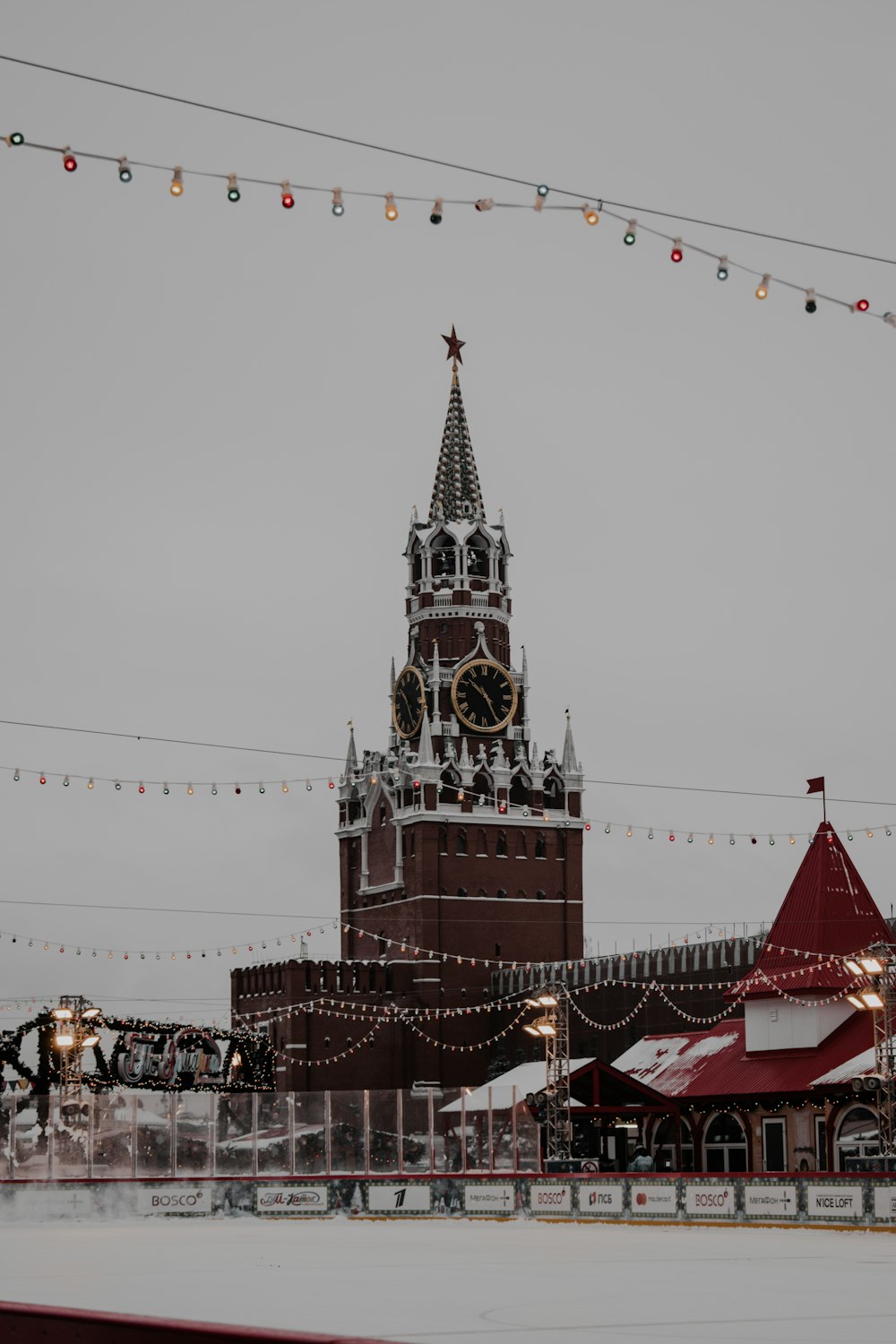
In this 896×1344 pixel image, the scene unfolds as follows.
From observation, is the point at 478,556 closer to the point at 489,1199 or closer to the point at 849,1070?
the point at 849,1070

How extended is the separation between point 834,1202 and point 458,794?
5965 centimetres

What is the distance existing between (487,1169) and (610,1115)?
11338 millimetres

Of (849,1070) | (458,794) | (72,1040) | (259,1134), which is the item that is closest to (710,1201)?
(259,1134)

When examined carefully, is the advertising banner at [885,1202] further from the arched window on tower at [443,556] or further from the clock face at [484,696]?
the arched window on tower at [443,556]

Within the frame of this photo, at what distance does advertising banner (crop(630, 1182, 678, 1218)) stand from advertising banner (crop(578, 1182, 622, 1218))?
0.44 meters

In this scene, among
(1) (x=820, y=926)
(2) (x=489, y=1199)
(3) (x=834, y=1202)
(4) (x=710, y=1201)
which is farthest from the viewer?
(1) (x=820, y=926)

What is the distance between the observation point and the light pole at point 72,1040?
1838 inches

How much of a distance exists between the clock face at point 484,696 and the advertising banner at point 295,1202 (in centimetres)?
5984

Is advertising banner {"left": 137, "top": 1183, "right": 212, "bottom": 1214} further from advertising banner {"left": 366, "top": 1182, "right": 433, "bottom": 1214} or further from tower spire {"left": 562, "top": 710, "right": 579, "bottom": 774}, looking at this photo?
tower spire {"left": 562, "top": 710, "right": 579, "bottom": 774}

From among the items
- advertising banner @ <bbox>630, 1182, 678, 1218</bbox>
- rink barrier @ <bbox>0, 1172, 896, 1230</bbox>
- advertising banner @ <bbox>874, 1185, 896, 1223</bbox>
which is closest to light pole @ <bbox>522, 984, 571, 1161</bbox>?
rink barrier @ <bbox>0, 1172, 896, 1230</bbox>

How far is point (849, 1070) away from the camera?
49906 millimetres

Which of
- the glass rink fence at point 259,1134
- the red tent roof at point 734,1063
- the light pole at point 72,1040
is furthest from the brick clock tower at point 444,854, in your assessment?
the glass rink fence at point 259,1134

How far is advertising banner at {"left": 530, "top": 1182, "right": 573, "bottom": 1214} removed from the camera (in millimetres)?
38906

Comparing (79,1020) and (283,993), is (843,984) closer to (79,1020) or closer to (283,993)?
(79,1020)
